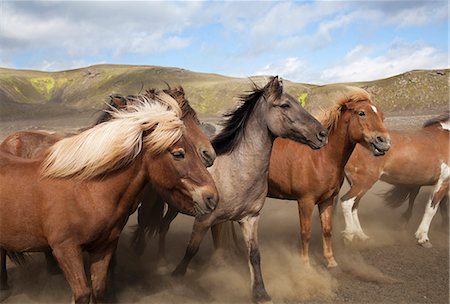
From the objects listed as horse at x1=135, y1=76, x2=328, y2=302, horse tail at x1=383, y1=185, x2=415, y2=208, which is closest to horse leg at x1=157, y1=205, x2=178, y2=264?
horse at x1=135, y1=76, x2=328, y2=302

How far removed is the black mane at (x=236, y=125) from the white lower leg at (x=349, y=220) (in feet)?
10.2

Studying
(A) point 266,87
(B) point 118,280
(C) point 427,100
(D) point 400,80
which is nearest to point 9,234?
(B) point 118,280

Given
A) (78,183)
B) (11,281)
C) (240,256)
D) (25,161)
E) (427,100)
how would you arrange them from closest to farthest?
(78,183) < (25,161) < (11,281) < (240,256) < (427,100)

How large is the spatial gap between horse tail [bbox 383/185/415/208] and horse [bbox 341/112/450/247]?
0.51 metres

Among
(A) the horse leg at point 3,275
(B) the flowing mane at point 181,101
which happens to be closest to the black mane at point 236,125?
(B) the flowing mane at point 181,101

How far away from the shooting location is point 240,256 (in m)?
6.52

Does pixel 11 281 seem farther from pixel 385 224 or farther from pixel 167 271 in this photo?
pixel 385 224

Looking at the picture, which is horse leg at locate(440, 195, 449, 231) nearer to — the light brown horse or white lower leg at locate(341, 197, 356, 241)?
white lower leg at locate(341, 197, 356, 241)

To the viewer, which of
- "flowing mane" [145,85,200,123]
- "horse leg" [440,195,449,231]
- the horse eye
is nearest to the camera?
the horse eye

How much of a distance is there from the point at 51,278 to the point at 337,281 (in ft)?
12.7

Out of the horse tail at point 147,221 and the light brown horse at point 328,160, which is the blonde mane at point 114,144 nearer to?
the horse tail at point 147,221

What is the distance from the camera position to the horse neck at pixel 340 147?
596 cm

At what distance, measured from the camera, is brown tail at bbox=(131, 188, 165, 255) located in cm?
605

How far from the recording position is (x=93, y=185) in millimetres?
3385
